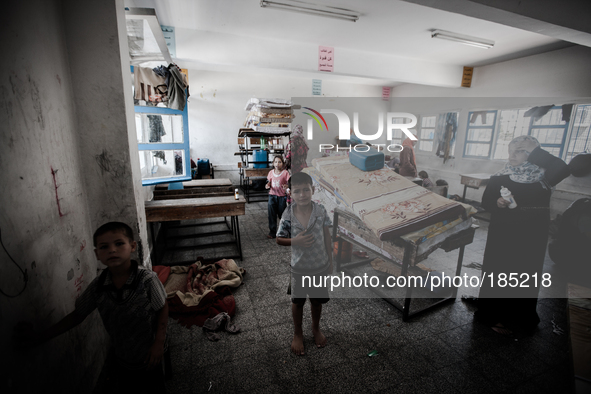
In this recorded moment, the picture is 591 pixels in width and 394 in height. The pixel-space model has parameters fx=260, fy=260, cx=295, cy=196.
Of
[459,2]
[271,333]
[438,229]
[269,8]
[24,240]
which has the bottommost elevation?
[271,333]

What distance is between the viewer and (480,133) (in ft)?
7.38

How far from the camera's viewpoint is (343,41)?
5.16m

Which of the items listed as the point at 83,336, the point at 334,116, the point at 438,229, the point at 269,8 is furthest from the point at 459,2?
the point at 83,336

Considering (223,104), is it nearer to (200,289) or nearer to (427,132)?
(200,289)

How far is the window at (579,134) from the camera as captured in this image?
2055 mm

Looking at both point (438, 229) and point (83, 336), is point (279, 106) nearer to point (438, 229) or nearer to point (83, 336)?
point (438, 229)

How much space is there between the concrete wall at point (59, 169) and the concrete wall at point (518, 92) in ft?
8.12

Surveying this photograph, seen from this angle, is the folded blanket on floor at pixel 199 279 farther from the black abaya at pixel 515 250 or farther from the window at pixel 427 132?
the black abaya at pixel 515 250

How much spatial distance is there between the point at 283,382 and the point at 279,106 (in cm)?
486

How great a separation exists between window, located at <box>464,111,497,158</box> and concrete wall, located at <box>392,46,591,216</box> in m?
0.05

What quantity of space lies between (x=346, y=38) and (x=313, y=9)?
145cm

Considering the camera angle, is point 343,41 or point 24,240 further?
point 343,41

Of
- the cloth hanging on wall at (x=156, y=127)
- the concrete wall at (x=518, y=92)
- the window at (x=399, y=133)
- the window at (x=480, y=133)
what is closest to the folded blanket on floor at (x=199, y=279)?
the cloth hanging on wall at (x=156, y=127)

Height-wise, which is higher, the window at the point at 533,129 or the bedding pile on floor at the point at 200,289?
the window at the point at 533,129
